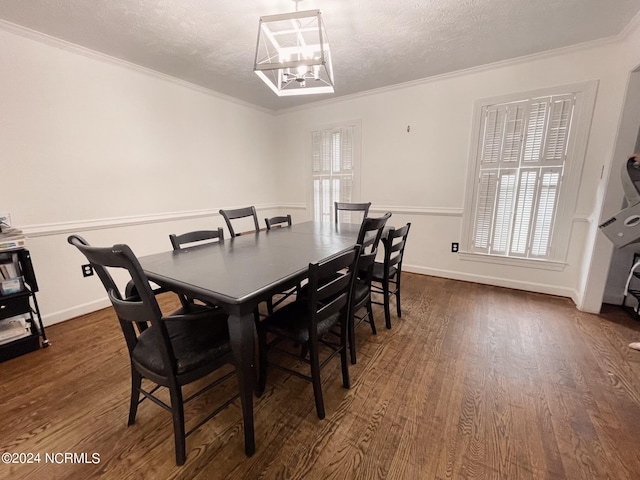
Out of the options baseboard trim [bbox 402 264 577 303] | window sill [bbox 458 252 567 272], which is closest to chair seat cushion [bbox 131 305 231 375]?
baseboard trim [bbox 402 264 577 303]

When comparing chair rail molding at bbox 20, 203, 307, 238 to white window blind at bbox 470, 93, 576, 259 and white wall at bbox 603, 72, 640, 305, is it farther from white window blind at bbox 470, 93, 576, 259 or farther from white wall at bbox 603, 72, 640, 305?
white wall at bbox 603, 72, 640, 305

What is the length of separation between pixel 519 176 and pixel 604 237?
3.01 feet

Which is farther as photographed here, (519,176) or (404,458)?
(519,176)

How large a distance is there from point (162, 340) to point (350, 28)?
2.48 meters

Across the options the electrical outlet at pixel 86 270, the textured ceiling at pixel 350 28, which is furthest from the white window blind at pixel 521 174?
the electrical outlet at pixel 86 270

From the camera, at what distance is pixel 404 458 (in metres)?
1.21

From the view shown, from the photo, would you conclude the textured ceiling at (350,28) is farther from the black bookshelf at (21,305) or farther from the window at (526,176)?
the black bookshelf at (21,305)

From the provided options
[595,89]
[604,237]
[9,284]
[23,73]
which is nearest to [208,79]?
[23,73]

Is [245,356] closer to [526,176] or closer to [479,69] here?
[526,176]

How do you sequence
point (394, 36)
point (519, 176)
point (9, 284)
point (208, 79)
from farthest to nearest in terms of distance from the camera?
point (208, 79) < point (519, 176) < point (394, 36) < point (9, 284)

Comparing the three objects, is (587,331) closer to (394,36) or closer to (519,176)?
(519,176)

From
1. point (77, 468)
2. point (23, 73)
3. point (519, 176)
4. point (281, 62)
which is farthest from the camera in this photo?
point (519, 176)

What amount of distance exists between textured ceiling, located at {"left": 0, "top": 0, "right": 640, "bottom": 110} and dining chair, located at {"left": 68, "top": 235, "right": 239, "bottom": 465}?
5.99ft

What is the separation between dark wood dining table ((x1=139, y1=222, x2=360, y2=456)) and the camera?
1091 millimetres
